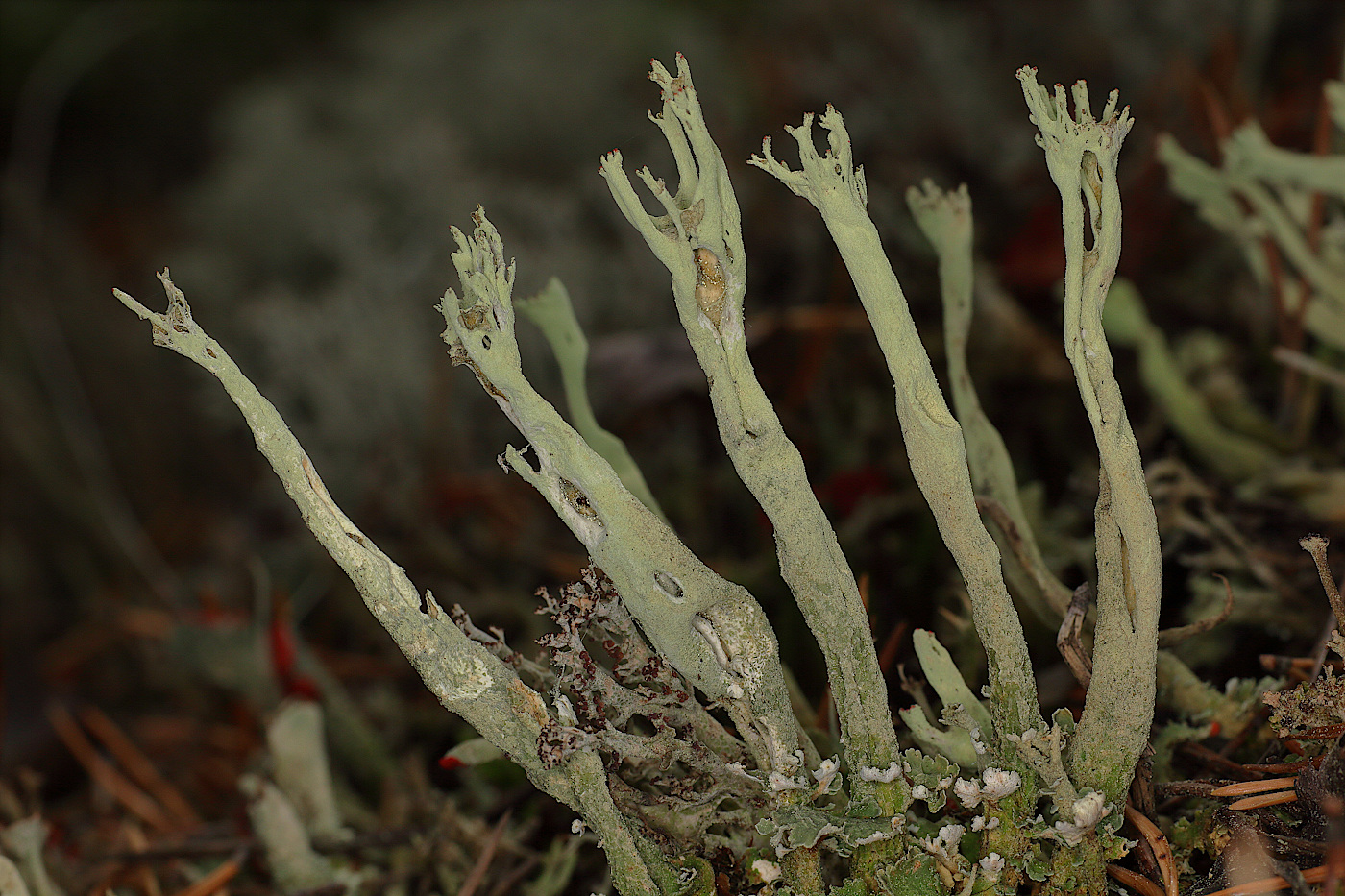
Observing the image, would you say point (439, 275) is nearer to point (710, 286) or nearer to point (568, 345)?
point (568, 345)

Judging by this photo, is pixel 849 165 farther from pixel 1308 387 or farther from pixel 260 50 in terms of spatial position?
pixel 260 50

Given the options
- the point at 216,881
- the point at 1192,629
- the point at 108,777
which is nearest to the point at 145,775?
the point at 108,777

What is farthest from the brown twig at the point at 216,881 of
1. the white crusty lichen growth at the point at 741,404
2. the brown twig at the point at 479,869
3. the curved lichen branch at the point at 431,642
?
the white crusty lichen growth at the point at 741,404

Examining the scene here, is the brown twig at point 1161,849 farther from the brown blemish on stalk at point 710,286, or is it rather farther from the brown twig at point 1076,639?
the brown blemish on stalk at point 710,286

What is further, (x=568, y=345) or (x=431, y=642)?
(x=568, y=345)

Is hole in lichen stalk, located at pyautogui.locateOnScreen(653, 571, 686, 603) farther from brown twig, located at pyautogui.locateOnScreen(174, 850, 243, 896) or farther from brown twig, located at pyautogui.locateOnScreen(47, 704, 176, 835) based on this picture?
brown twig, located at pyautogui.locateOnScreen(47, 704, 176, 835)

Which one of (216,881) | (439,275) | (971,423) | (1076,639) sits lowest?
(216,881)
